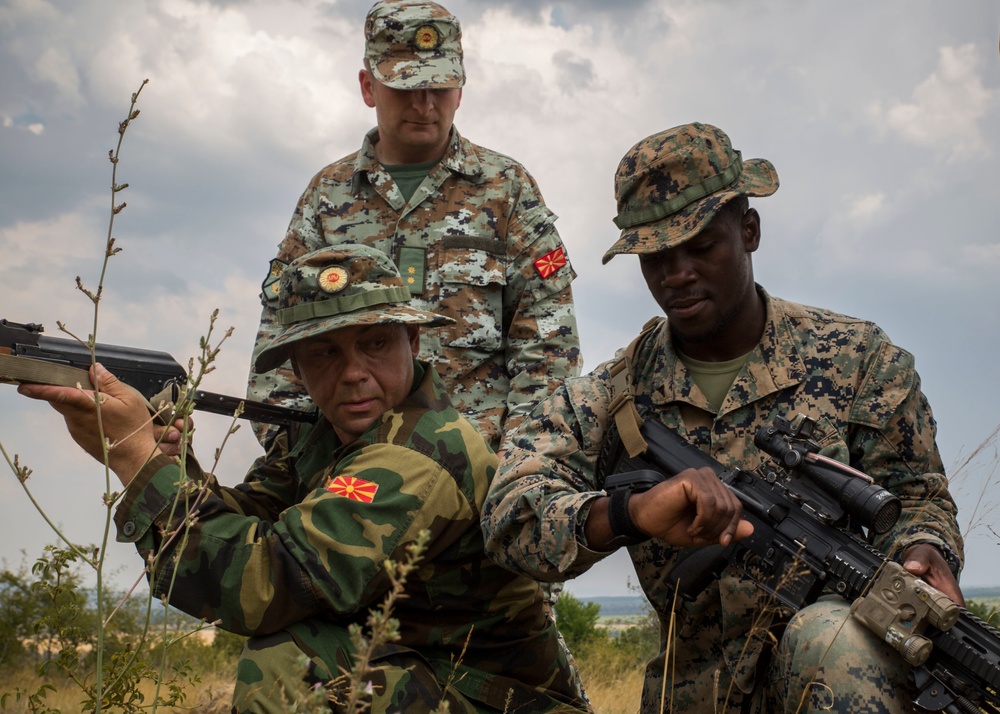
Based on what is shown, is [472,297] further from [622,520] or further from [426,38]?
[622,520]

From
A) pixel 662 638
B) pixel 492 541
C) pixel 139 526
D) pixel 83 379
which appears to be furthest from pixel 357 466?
pixel 662 638

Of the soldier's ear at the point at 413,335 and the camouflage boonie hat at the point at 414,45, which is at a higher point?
the camouflage boonie hat at the point at 414,45

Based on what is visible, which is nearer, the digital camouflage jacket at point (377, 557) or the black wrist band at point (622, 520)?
the black wrist band at point (622, 520)

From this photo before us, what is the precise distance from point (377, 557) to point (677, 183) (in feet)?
5.67

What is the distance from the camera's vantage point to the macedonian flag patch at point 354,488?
3254 mm

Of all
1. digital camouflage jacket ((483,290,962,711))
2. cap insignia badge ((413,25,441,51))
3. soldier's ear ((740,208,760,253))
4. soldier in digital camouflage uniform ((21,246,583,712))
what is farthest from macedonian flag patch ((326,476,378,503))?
cap insignia badge ((413,25,441,51))

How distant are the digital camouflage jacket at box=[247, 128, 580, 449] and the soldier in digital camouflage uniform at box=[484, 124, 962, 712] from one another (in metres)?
1.10

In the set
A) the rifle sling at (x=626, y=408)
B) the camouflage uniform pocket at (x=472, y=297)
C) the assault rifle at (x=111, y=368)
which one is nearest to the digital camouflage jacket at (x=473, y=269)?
the camouflage uniform pocket at (x=472, y=297)

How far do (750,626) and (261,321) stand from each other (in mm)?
2945

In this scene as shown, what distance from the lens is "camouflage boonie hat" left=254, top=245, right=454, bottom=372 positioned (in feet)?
11.9

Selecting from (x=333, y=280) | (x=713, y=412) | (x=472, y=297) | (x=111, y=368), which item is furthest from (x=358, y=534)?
(x=472, y=297)

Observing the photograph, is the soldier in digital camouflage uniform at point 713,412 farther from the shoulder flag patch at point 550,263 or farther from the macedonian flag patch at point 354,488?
the shoulder flag patch at point 550,263

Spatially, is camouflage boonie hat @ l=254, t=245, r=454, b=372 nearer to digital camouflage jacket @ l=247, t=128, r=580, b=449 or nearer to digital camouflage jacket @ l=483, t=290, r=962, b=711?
digital camouflage jacket @ l=483, t=290, r=962, b=711

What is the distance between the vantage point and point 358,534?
323 centimetres
